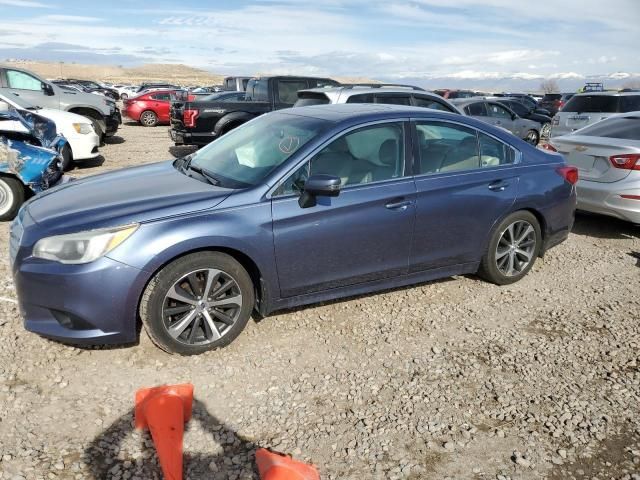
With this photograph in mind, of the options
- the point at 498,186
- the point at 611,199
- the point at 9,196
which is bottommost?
the point at 9,196

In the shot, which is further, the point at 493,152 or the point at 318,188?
the point at 493,152

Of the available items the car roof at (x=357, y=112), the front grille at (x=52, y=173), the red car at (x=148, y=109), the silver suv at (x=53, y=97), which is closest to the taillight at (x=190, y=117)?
the silver suv at (x=53, y=97)

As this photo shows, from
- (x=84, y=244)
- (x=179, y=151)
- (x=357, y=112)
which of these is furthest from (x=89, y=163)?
(x=84, y=244)

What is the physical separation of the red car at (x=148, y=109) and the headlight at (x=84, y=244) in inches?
720

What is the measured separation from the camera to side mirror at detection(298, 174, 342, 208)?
3.46 meters

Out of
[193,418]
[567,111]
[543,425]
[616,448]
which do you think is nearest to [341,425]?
[193,418]

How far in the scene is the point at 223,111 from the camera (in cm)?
1123

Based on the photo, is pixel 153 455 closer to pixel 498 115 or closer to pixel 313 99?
pixel 313 99

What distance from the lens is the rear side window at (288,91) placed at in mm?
11719

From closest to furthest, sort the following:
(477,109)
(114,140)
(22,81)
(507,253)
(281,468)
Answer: (281,468) < (507,253) < (22,81) < (477,109) < (114,140)

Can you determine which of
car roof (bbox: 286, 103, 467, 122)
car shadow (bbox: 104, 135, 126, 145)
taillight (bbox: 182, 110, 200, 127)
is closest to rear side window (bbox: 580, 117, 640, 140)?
car roof (bbox: 286, 103, 467, 122)

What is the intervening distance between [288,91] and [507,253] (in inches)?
323

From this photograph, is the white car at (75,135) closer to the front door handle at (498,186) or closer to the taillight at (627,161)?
the front door handle at (498,186)

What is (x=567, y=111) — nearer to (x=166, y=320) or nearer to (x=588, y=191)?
(x=588, y=191)
